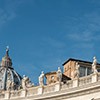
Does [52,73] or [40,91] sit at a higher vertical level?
[52,73]

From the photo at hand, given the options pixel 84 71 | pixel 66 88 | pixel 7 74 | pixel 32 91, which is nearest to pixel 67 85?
pixel 66 88

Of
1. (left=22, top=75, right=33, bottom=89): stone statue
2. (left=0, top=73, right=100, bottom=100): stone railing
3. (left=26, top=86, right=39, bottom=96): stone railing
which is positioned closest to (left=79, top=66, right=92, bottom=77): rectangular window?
(left=22, top=75, right=33, bottom=89): stone statue

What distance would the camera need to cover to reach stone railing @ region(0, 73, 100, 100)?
175ft

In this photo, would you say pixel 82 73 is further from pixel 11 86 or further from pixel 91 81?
pixel 91 81

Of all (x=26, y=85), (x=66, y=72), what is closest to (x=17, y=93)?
(x=26, y=85)

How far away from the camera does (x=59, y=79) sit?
58.2 m

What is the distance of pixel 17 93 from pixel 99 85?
15658 mm

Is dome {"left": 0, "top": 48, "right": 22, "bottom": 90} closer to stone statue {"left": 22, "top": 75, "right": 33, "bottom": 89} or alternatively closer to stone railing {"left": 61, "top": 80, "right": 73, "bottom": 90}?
stone statue {"left": 22, "top": 75, "right": 33, "bottom": 89}

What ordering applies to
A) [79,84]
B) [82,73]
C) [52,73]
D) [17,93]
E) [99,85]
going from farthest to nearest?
[52,73], [82,73], [17,93], [79,84], [99,85]

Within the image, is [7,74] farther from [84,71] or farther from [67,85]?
[67,85]

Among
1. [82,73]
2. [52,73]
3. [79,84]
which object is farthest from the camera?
[52,73]

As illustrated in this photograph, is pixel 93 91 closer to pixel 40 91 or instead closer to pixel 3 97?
pixel 40 91

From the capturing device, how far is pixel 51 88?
5856 cm

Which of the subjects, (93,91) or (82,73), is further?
(82,73)
